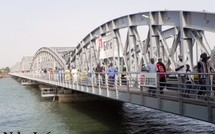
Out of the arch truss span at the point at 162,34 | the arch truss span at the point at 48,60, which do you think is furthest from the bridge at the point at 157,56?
the arch truss span at the point at 48,60

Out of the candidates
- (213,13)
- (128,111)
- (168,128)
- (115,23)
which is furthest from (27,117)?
(213,13)

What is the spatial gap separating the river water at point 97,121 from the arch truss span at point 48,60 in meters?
20.9

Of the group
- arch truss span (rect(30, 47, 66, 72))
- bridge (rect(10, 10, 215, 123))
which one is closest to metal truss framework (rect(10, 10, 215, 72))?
bridge (rect(10, 10, 215, 123))

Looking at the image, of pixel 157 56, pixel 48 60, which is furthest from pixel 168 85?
pixel 48 60

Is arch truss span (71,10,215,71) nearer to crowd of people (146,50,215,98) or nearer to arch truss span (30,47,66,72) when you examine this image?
crowd of people (146,50,215,98)

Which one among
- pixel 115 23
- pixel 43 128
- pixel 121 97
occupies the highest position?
pixel 115 23

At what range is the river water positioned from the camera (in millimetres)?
Result: 20552

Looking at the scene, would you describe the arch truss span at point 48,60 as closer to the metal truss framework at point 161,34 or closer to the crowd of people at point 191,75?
the metal truss framework at point 161,34

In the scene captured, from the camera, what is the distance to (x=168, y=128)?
20.4 meters

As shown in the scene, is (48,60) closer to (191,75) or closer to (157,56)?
(157,56)

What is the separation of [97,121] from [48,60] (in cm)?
4822

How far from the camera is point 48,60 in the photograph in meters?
70.8

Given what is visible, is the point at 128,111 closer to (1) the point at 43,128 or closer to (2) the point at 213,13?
(1) the point at 43,128

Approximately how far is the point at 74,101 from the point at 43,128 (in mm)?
13665
